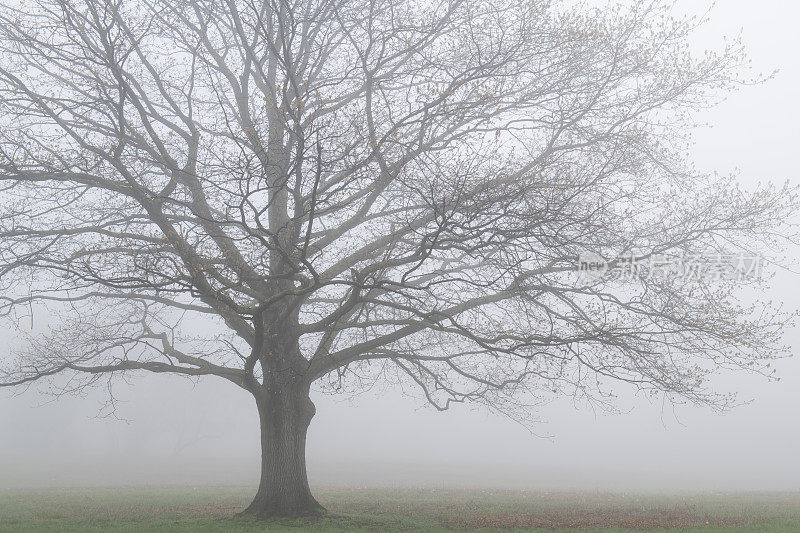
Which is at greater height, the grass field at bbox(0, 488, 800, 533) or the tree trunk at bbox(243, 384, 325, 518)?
the tree trunk at bbox(243, 384, 325, 518)

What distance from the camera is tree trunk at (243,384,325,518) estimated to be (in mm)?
12594

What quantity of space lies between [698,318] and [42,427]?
246 feet

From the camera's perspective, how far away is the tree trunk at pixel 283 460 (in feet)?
41.3

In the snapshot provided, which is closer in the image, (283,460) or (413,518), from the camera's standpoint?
(413,518)

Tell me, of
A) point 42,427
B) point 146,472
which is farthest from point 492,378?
point 42,427

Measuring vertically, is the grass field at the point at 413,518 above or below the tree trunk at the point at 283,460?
below

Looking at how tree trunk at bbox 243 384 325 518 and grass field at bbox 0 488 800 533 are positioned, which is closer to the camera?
grass field at bbox 0 488 800 533

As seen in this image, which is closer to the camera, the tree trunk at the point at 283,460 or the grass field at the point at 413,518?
the grass field at the point at 413,518

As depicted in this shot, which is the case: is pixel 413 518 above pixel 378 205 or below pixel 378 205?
below

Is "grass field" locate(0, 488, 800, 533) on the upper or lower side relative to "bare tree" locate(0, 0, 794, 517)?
lower

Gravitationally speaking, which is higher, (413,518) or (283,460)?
(283,460)

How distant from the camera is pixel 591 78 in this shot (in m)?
13.3

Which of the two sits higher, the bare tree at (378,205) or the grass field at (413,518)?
the bare tree at (378,205)

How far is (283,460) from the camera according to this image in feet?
42.5
